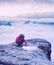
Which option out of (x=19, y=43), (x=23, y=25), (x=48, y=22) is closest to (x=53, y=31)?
(x=48, y=22)

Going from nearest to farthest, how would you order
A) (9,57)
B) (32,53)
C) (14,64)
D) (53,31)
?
1. (14,64)
2. (9,57)
3. (32,53)
4. (53,31)

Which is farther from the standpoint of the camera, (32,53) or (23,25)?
(23,25)

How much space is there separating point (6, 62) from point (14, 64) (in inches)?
25.0

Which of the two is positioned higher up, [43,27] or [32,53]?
[32,53]

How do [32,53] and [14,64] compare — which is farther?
[32,53]

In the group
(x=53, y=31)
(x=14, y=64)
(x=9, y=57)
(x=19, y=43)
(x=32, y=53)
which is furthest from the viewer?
(x=53, y=31)

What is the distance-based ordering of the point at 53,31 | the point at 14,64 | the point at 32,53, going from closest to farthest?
the point at 14,64, the point at 32,53, the point at 53,31

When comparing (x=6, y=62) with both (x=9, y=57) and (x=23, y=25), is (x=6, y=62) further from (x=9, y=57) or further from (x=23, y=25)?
(x=23, y=25)

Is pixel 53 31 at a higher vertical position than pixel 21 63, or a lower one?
lower

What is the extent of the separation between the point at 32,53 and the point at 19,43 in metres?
3.55

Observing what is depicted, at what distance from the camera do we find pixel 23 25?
604 feet

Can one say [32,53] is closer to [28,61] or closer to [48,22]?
[28,61]

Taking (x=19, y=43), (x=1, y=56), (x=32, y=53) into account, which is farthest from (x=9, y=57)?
(x=19, y=43)

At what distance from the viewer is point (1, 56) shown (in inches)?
711
